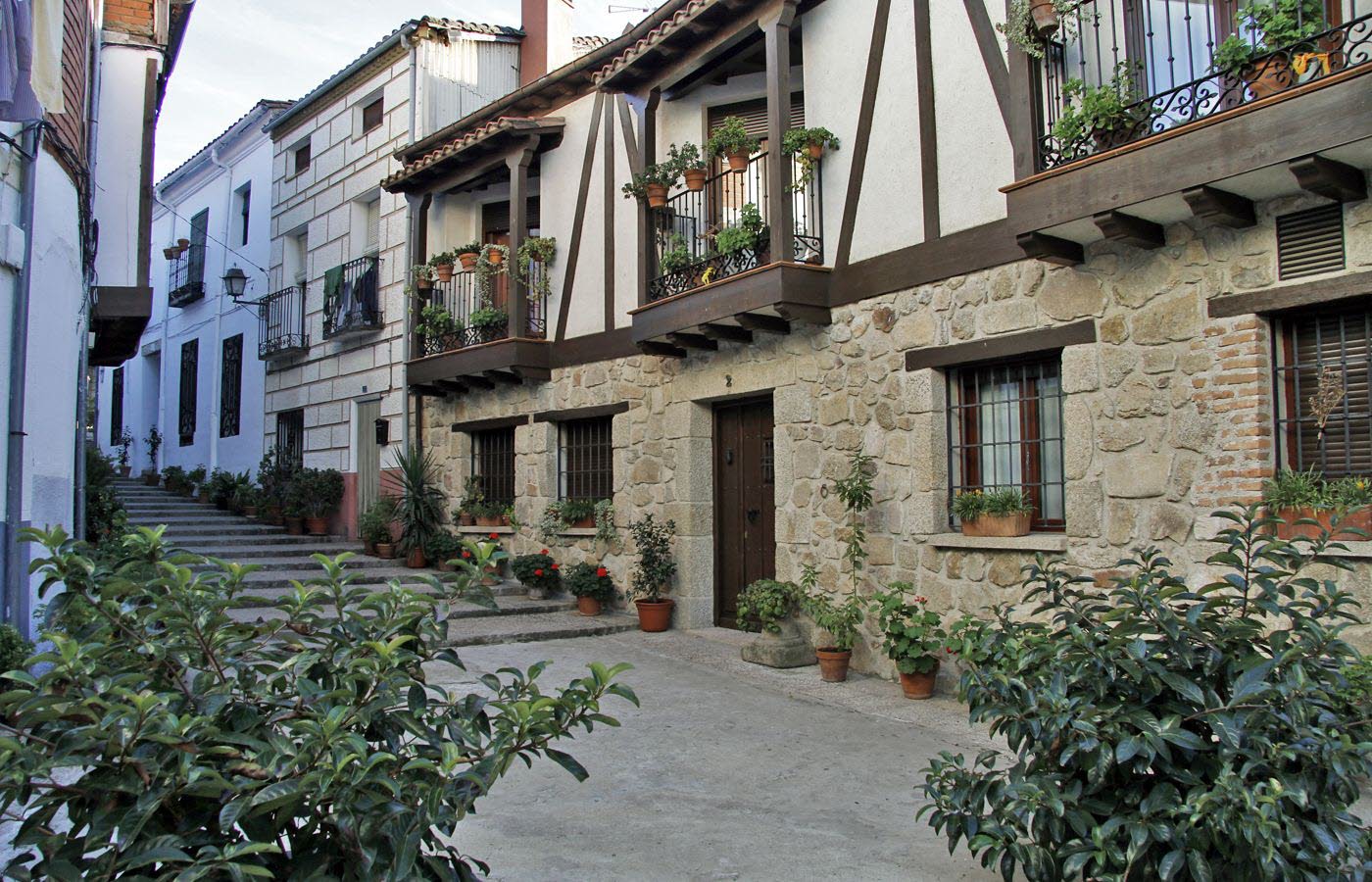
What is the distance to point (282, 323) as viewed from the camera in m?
15.3

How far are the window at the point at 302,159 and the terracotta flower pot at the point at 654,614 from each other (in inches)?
385

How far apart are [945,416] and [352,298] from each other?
9571 mm

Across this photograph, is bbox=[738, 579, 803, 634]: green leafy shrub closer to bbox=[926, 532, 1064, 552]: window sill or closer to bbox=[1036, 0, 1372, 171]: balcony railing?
bbox=[926, 532, 1064, 552]: window sill

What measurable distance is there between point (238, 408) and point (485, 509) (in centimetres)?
695

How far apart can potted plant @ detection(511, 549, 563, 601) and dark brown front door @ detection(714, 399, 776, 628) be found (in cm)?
211

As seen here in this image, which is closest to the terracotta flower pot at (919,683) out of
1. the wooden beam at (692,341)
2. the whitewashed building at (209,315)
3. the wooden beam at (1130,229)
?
the wooden beam at (1130,229)

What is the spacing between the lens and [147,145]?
9.33 meters

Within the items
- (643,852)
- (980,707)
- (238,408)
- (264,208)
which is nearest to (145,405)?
(238,408)

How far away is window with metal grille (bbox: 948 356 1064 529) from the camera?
6504 mm

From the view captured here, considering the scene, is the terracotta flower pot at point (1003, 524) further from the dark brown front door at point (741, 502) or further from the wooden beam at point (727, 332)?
the wooden beam at point (727, 332)

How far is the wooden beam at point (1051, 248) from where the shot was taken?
5945mm

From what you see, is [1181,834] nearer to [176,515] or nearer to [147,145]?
[147,145]

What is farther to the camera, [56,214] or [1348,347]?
[56,214]

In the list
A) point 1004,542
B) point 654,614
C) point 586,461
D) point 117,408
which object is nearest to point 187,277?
point 117,408
